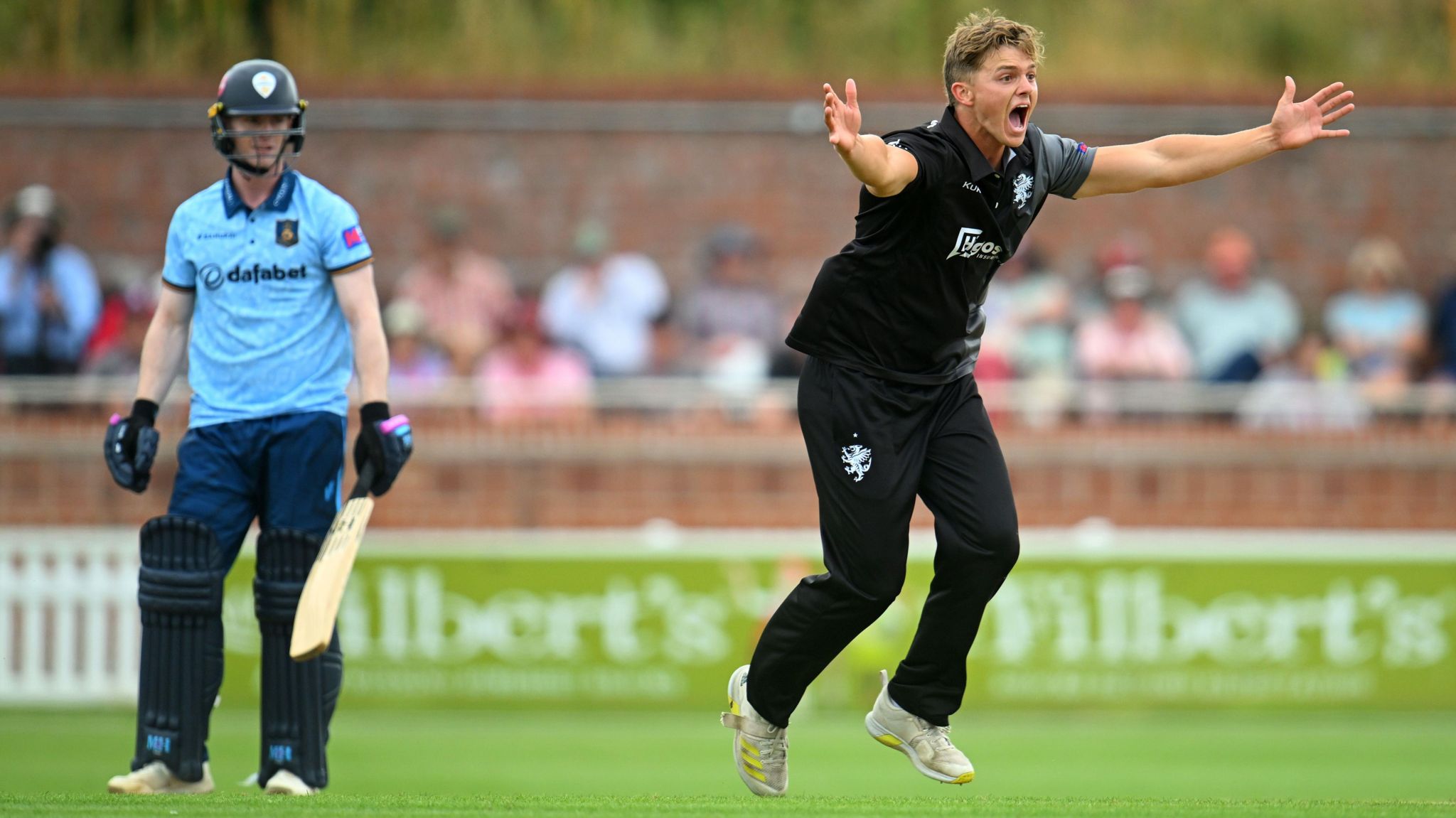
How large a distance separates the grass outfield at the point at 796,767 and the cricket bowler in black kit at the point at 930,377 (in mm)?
361

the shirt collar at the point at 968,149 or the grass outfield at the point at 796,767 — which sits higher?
the shirt collar at the point at 968,149

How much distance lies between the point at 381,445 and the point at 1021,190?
230cm

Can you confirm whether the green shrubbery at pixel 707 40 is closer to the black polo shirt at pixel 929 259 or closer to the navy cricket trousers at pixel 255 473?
the navy cricket trousers at pixel 255 473

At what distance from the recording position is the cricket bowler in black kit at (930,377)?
5305 millimetres

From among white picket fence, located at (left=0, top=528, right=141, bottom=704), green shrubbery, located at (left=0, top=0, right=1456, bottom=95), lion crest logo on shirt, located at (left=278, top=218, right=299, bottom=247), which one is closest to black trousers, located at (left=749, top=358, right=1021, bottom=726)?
lion crest logo on shirt, located at (left=278, top=218, right=299, bottom=247)

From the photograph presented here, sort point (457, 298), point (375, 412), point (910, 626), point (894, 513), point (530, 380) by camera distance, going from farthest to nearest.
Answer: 1. point (457, 298)
2. point (530, 380)
3. point (910, 626)
4. point (375, 412)
5. point (894, 513)

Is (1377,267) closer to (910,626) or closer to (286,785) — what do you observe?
(910,626)

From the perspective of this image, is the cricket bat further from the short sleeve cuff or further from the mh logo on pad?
the mh logo on pad

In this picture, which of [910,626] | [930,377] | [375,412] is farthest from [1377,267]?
[375,412]

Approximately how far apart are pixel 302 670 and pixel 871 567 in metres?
2.03

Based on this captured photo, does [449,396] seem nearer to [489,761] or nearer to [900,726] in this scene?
[489,761]

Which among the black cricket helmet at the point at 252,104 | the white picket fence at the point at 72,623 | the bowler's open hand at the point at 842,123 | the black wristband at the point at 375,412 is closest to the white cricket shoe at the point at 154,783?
the black wristband at the point at 375,412

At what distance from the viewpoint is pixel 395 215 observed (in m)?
14.6

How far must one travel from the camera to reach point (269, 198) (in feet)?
20.3
